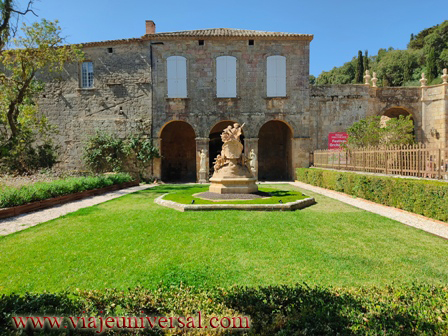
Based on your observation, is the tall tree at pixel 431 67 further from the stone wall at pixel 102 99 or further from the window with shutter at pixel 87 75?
the window with shutter at pixel 87 75

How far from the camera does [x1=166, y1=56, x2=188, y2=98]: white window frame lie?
62.3ft

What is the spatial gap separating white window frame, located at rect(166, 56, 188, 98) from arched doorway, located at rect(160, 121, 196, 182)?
3.53m

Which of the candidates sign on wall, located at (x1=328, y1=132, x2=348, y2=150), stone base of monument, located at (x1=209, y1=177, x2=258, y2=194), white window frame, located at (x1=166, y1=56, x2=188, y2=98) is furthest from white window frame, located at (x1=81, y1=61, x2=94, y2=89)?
sign on wall, located at (x1=328, y1=132, x2=348, y2=150)

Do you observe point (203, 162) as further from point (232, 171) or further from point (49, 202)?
point (49, 202)

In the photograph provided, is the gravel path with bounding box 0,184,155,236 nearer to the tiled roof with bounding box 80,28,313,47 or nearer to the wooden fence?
the wooden fence

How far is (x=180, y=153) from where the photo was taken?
2244 centimetres

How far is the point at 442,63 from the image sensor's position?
35.3 meters

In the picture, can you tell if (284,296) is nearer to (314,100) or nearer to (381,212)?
(381,212)

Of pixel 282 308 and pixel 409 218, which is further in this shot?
pixel 409 218

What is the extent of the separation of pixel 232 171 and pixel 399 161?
5.72 metres

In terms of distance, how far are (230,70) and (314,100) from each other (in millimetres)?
6292

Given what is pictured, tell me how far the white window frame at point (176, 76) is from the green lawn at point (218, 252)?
13.4 m

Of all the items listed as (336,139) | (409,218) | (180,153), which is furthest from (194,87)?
(409,218)

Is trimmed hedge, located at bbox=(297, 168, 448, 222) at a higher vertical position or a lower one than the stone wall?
lower
